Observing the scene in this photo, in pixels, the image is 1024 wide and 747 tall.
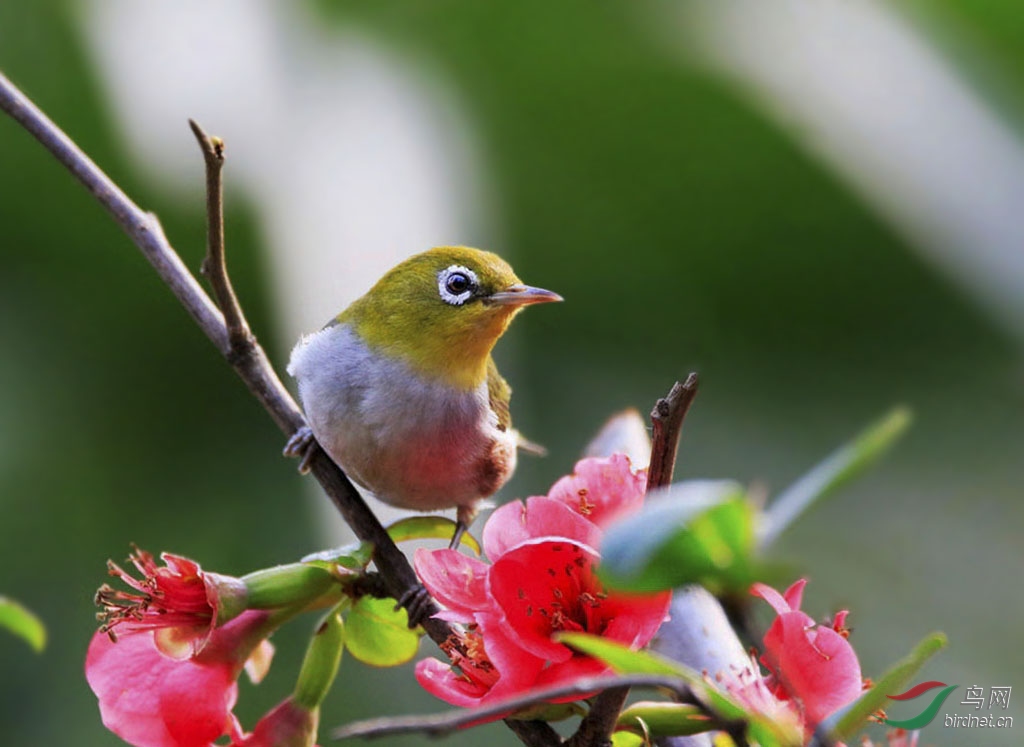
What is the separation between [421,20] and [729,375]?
1297mm

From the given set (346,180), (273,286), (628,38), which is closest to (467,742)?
(273,286)

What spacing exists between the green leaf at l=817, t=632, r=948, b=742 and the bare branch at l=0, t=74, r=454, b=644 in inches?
12.0

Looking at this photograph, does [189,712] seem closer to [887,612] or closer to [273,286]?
[273,286]

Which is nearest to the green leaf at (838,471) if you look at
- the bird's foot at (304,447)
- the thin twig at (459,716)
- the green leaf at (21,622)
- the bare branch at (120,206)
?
the thin twig at (459,716)

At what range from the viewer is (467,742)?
7.95ft

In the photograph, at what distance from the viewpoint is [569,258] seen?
279cm

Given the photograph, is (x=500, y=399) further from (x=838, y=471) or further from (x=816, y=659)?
(x=838, y=471)

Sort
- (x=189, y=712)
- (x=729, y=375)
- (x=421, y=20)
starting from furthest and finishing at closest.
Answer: (x=421, y=20), (x=729, y=375), (x=189, y=712)

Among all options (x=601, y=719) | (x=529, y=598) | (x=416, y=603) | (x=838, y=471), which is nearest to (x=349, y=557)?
(x=416, y=603)

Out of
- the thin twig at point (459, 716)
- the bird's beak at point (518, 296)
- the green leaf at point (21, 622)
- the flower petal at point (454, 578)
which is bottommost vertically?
the green leaf at point (21, 622)

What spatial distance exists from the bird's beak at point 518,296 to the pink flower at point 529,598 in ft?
1.95

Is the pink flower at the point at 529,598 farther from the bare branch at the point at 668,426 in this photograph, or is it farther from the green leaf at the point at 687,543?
the green leaf at the point at 687,543

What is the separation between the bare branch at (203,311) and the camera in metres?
0.78

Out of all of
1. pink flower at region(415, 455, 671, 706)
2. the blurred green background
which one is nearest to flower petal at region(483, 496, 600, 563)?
pink flower at region(415, 455, 671, 706)
